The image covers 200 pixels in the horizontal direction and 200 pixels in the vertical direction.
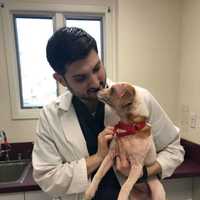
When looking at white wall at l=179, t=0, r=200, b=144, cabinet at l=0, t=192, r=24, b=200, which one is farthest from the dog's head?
white wall at l=179, t=0, r=200, b=144

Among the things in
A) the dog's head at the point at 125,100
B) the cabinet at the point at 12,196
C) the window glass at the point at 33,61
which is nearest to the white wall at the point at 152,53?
the window glass at the point at 33,61

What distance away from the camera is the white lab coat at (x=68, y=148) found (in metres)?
0.84

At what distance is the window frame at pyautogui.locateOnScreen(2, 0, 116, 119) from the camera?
1.80 meters

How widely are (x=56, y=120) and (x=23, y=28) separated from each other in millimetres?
1304

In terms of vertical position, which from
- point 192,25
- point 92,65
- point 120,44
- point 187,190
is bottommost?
point 187,190

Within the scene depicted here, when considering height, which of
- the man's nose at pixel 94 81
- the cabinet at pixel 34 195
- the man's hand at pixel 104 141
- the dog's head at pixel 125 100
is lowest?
the cabinet at pixel 34 195

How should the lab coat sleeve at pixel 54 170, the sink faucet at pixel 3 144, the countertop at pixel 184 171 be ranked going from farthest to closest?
the sink faucet at pixel 3 144 → the countertop at pixel 184 171 → the lab coat sleeve at pixel 54 170

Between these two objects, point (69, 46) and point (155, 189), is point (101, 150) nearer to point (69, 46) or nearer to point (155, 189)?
point (155, 189)

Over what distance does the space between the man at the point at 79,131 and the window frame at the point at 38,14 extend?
1057mm

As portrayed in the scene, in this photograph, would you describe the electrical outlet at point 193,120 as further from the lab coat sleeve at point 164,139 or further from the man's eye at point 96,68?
the man's eye at point 96,68

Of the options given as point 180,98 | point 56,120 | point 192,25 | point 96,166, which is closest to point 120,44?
point 192,25

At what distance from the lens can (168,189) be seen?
1612mm

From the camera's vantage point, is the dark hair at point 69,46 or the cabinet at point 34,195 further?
the cabinet at point 34,195

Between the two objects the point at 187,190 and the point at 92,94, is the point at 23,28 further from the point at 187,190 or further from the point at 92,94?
the point at 187,190
